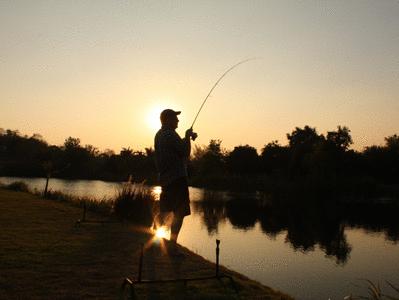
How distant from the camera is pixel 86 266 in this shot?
205 inches

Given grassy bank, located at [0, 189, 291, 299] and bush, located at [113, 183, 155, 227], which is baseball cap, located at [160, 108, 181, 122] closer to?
grassy bank, located at [0, 189, 291, 299]

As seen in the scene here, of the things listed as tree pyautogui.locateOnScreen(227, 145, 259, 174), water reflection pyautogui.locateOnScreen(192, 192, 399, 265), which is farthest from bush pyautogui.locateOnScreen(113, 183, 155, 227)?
tree pyautogui.locateOnScreen(227, 145, 259, 174)

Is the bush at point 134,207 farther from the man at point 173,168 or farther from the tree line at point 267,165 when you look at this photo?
the tree line at point 267,165

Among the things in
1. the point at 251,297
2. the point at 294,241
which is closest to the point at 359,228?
the point at 294,241

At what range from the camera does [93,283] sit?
4480 millimetres

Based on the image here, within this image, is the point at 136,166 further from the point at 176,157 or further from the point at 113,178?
the point at 176,157

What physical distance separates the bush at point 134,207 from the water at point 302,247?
174cm

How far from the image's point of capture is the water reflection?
15.0 meters

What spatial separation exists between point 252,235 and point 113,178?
45.6m

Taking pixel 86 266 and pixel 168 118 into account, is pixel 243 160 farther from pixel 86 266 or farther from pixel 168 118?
pixel 86 266

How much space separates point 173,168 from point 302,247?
31.2ft

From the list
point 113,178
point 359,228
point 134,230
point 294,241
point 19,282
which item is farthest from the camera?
point 113,178

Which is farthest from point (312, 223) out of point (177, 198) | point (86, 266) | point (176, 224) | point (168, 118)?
point (86, 266)

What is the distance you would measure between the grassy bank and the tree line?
24.3 metres
